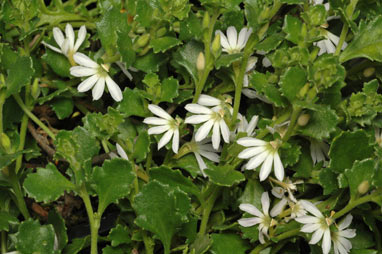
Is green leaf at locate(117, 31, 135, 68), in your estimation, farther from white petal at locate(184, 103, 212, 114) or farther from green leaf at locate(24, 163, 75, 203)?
green leaf at locate(24, 163, 75, 203)

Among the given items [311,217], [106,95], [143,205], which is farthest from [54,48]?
[311,217]

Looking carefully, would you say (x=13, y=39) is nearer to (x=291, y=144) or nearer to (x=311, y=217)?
(x=291, y=144)

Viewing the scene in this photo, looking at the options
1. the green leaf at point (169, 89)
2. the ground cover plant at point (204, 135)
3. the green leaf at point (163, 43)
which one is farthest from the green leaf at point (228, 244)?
the green leaf at point (163, 43)

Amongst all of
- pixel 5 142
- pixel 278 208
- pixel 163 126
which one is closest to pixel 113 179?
pixel 163 126

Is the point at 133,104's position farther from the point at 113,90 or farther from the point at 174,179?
the point at 174,179

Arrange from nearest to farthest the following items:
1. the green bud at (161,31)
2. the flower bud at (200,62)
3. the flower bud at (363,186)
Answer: the flower bud at (363,186), the flower bud at (200,62), the green bud at (161,31)

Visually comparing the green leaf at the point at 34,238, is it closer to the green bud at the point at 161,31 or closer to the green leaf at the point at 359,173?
the green bud at the point at 161,31
